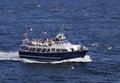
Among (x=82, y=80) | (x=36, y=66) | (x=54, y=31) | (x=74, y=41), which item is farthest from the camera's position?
(x=54, y=31)

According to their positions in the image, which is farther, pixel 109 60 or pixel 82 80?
pixel 109 60

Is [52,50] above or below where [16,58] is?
above

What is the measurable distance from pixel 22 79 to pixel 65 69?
11456mm

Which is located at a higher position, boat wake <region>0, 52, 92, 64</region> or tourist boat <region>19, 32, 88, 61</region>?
tourist boat <region>19, 32, 88, 61</region>

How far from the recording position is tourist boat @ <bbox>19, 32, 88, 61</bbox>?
535ft

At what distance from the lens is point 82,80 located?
14988 cm

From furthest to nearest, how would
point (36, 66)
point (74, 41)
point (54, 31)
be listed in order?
point (54, 31), point (74, 41), point (36, 66)

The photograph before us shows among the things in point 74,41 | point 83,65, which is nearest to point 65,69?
point 83,65

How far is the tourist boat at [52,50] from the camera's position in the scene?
535 ft

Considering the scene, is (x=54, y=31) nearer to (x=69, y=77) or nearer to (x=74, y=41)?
(x=74, y=41)

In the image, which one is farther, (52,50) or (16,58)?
(16,58)

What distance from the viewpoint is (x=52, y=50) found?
537 ft

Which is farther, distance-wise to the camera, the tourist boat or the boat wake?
the boat wake

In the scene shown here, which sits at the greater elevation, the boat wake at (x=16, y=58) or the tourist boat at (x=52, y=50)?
the tourist boat at (x=52, y=50)
